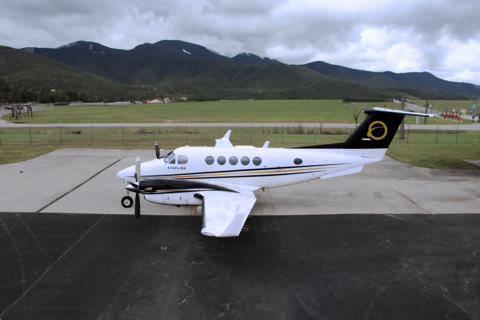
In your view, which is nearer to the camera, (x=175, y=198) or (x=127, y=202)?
(x=175, y=198)

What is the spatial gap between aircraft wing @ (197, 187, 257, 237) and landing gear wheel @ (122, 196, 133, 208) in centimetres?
407

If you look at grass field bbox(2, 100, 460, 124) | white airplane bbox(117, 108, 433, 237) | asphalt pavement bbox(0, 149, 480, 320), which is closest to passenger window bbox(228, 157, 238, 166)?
white airplane bbox(117, 108, 433, 237)

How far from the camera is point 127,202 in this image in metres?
14.5

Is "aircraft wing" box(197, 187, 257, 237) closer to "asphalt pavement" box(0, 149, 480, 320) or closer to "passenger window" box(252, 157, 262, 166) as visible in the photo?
"asphalt pavement" box(0, 149, 480, 320)

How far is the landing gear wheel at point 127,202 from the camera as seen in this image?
14242mm

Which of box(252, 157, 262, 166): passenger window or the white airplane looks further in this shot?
box(252, 157, 262, 166): passenger window

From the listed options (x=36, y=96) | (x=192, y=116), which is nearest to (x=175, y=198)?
(x=192, y=116)

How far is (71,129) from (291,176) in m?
43.2

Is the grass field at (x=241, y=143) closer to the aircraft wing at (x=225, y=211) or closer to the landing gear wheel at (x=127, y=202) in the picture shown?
the landing gear wheel at (x=127, y=202)

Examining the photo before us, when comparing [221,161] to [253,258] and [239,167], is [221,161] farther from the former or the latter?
[253,258]

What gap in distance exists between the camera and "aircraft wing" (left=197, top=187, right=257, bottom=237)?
9.41m

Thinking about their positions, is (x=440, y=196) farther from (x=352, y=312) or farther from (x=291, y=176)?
(x=352, y=312)

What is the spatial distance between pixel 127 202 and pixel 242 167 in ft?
19.6

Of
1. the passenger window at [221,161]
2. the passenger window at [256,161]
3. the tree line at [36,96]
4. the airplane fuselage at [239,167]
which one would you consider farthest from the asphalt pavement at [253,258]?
the tree line at [36,96]
